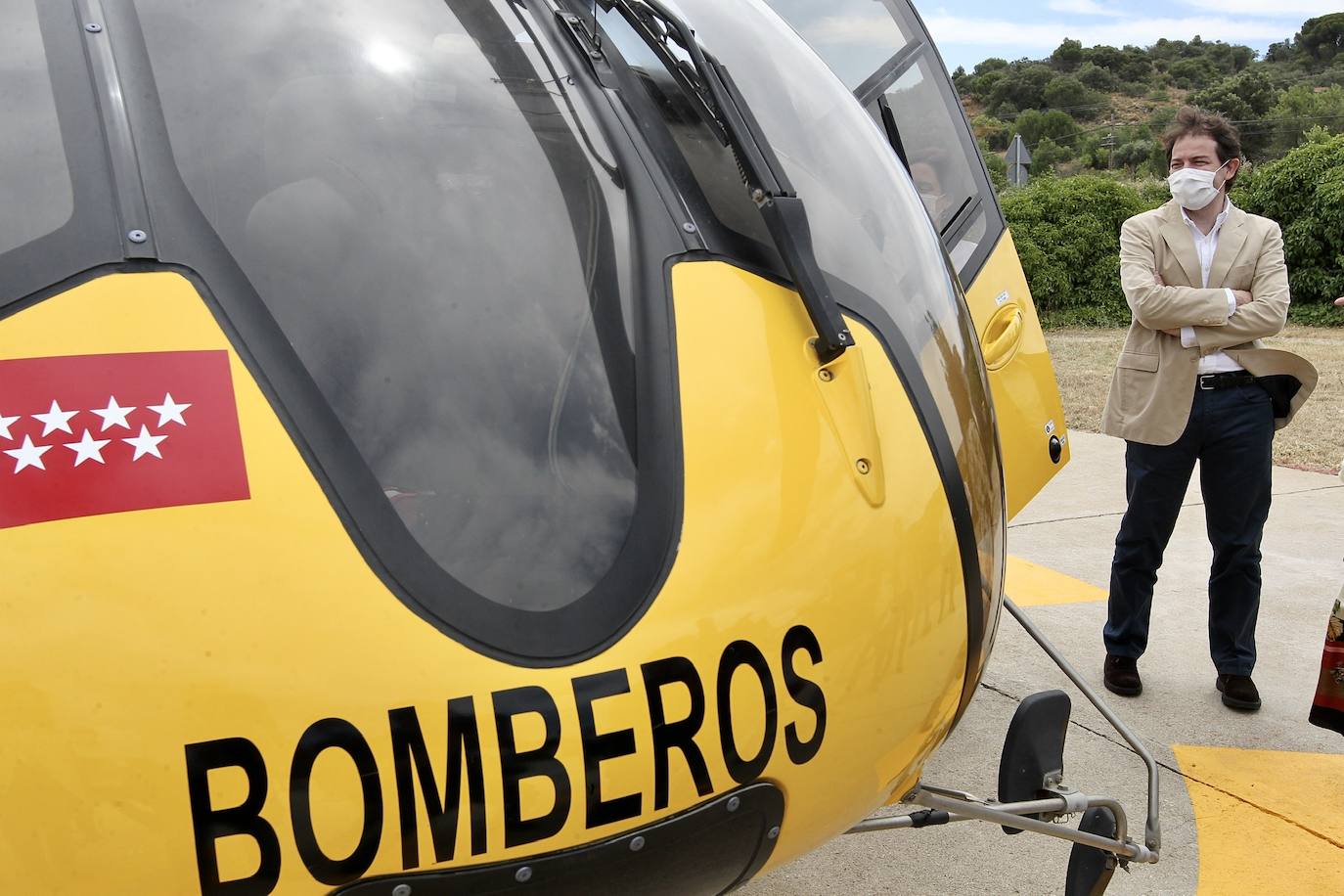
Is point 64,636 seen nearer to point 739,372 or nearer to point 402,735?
point 402,735

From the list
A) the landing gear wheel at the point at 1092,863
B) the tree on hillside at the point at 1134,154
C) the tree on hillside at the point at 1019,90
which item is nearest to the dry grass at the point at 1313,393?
the landing gear wheel at the point at 1092,863

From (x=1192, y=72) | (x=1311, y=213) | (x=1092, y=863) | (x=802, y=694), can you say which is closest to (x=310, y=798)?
(x=802, y=694)

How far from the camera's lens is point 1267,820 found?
11.0ft

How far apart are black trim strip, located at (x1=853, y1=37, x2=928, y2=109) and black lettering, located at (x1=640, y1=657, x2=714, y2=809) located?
7.93 feet

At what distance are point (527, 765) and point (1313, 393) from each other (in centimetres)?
1025

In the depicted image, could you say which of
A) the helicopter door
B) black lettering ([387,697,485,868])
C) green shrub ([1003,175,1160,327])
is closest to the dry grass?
green shrub ([1003,175,1160,327])

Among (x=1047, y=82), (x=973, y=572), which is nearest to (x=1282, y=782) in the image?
(x=973, y=572)

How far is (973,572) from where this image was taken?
5.86ft

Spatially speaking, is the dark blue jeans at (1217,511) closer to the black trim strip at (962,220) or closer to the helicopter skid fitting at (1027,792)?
the black trim strip at (962,220)

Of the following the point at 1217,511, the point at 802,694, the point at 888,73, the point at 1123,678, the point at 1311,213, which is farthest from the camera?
the point at 1311,213

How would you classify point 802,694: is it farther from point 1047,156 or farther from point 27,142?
point 1047,156

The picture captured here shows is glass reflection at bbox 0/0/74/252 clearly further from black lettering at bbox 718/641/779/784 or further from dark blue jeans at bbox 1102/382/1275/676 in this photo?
dark blue jeans at bbox 1102/382/1275/676

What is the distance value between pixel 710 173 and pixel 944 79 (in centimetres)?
202

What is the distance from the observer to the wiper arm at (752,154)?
1.65 meters
